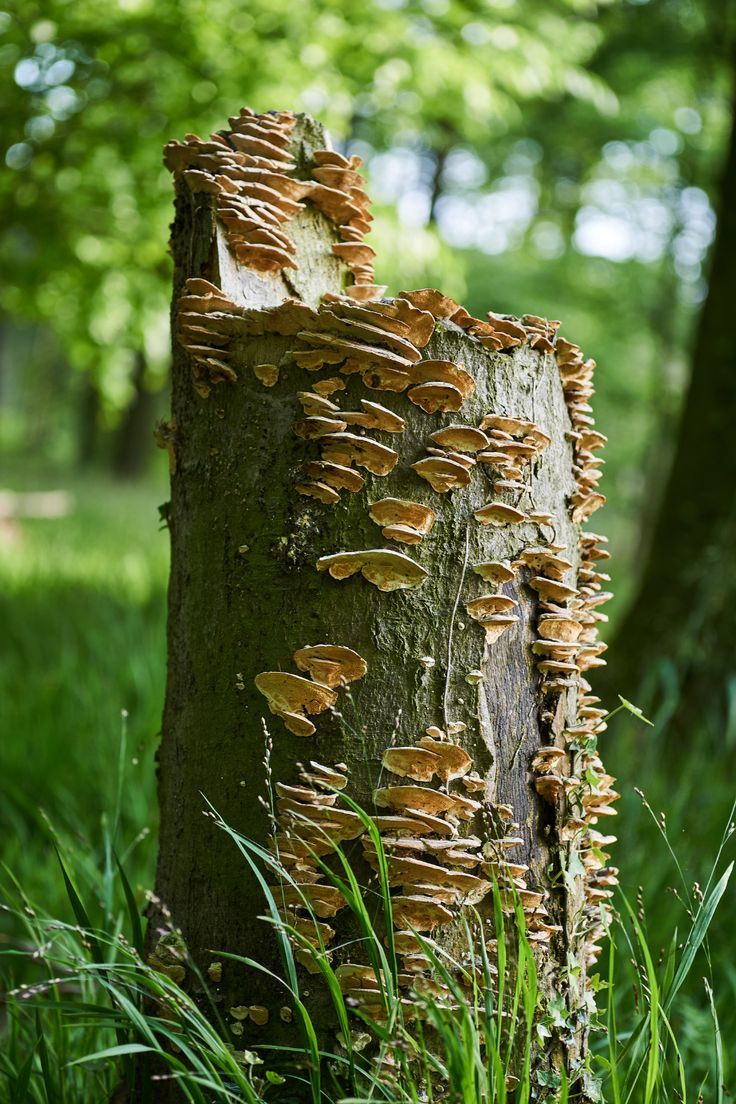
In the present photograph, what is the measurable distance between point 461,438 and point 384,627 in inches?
11.2

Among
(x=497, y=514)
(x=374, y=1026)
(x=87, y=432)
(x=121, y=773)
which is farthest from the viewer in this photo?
(x=87, y=432)

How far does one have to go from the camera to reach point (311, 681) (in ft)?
4.01

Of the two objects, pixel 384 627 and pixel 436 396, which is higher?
pixel 436 396

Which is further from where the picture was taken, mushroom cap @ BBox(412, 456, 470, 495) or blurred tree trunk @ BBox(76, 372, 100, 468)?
blurred tree trunk @ BBox(76, 372, 100, 468)

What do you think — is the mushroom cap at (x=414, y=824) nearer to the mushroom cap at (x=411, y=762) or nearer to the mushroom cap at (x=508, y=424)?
the mushroom cap at (x=411, y=762)

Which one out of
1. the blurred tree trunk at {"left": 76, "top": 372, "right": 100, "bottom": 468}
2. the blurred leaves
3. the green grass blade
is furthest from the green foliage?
the blurred tree trunk at {"left": 76, "top": 372, "right": 100, "bottom": 468}

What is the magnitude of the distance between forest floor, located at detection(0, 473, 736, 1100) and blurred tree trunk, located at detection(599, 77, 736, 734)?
0.24m

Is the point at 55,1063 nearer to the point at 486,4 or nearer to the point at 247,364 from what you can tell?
the point at 247,364

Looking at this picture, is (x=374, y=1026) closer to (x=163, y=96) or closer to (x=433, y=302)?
(x=433, y=302)

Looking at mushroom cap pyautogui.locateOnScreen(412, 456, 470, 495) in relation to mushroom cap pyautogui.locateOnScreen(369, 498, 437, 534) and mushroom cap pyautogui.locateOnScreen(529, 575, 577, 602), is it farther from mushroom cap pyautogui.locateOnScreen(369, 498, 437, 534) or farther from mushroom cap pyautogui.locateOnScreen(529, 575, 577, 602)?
mushroom cap pyautogui.locateOnScreen(529, 575, 577, 602)

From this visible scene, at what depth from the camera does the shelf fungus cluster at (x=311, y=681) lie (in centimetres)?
122

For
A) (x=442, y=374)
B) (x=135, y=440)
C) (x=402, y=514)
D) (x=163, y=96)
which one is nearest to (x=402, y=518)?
(x=402, y=514)

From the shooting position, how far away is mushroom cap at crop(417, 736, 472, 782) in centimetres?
120

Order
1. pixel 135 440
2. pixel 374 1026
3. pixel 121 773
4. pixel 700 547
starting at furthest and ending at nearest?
pixel 135 440 → pixel 700 547 → pixel 121 773 → pixel 374 1026
